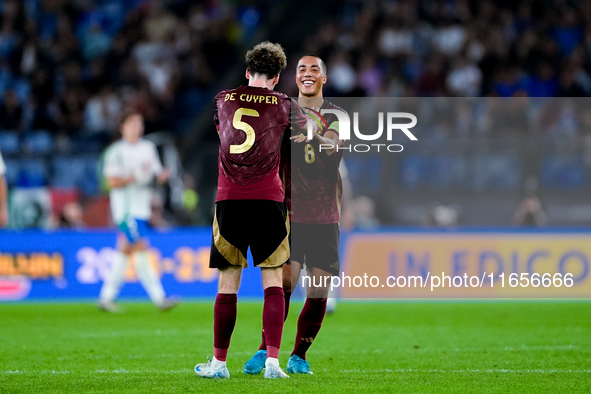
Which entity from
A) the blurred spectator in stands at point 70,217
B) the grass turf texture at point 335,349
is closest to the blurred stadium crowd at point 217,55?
the blurred spectator in stands at point 70,217

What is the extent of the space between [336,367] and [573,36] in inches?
501

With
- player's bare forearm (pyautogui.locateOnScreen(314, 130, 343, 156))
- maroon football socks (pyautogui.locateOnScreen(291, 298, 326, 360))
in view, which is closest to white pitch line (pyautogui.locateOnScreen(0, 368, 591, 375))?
maroon football socks (pyautogui.locateOnScreen(291, 298, 326, 360))

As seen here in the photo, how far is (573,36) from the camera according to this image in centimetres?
1734

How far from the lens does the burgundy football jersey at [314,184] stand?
625cm

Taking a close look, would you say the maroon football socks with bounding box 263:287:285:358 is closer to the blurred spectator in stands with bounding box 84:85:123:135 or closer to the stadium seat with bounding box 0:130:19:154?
the stadium seat with bounding box 0:130:19:154

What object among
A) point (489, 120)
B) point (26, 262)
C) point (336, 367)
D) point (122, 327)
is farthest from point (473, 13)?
point (336, 367)

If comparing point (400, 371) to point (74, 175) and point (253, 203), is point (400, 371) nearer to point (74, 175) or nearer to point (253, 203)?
point (253, 203)

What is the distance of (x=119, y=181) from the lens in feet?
37.4

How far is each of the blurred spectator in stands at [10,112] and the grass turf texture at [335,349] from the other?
5.24m

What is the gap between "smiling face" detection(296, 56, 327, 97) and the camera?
20.3 ft

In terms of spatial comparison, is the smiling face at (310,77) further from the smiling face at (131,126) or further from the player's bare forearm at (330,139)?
the smiling face at (131,126)

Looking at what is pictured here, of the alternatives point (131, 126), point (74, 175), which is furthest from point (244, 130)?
point (74, 175)

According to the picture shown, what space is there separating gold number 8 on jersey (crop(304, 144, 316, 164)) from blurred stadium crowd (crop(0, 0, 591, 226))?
26.7 feet

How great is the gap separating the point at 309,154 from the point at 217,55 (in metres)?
12.9
